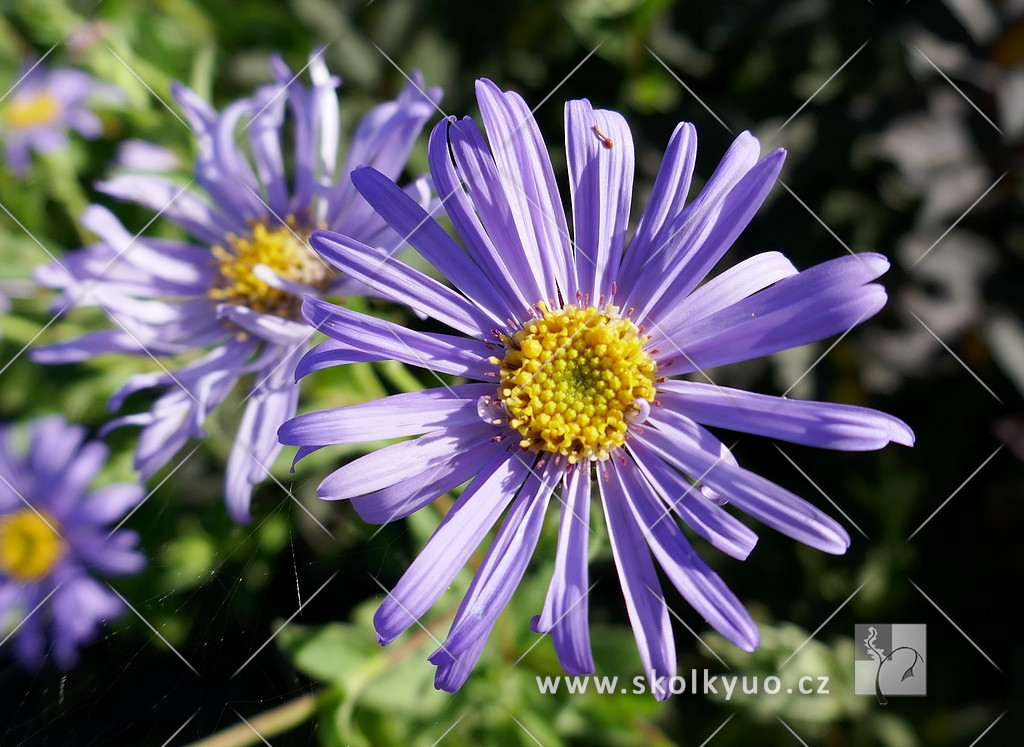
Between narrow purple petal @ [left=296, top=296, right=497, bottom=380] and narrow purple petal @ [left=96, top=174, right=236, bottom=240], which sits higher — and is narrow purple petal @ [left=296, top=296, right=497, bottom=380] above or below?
below

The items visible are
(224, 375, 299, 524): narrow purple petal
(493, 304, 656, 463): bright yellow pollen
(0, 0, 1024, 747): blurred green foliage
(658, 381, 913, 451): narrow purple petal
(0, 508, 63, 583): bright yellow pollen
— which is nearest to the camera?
(658, 381, 913, 451): narrow purple petal

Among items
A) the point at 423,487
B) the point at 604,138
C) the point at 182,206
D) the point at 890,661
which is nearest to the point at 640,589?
the point at 423,487

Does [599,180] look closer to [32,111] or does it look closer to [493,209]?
[493,209]

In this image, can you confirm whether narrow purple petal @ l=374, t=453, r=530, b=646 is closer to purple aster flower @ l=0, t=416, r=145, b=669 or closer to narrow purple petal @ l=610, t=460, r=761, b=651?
narrow purple petal @ l=610, t=460, r=761, b=651

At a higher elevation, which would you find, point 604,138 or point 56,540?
point 604,138

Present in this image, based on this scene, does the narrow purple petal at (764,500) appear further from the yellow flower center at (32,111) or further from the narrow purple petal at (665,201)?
the yellow flower center at (32,111)

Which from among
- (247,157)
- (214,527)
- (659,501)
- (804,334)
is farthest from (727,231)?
(214,527)

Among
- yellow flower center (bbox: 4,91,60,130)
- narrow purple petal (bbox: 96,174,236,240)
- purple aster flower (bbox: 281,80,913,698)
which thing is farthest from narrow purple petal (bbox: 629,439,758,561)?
yellow flower center (bbox: 4,91,60,130)

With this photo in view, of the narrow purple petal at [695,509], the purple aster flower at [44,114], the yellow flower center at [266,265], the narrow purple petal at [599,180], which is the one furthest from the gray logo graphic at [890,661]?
the purple aster flower at [44,114]
